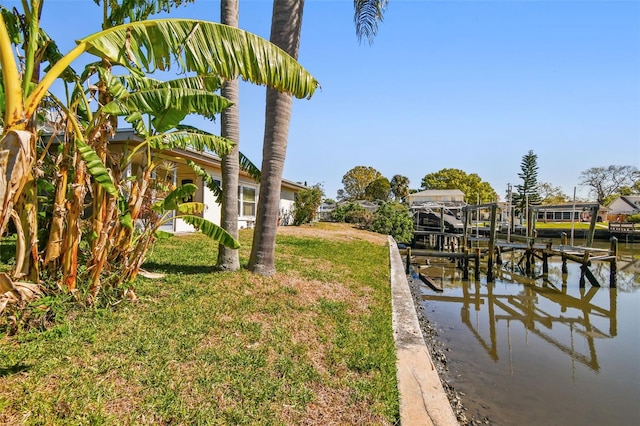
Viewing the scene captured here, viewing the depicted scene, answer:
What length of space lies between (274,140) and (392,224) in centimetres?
1995

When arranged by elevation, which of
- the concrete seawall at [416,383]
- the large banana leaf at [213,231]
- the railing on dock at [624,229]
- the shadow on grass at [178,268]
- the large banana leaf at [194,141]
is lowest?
the concrete seawall at [416,383]

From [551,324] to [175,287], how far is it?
1011cm

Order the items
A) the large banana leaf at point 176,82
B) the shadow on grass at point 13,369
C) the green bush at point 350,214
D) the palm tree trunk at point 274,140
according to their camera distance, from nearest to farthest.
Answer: the shadow on grass at point 13,369
the large banana leaf at point 176,82
the palm tree trunk at point 274,140
the green bush at point 350,214

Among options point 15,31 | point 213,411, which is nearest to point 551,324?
point 213,411

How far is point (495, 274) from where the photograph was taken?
17156 mm

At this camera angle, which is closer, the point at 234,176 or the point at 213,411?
the point at 213,411

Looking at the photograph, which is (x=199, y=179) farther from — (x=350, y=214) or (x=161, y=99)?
(x=350, y=214)

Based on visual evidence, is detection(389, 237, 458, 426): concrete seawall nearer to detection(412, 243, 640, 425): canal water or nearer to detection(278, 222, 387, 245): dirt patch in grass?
detection(412, 243, 640, 425): canal water

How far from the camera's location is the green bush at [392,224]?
25.6 m

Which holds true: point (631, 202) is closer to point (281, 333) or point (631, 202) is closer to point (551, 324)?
point (551, 324)

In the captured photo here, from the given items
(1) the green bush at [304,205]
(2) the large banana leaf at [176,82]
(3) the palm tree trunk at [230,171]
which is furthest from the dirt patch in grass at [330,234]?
(2) the large banana leaf at [176,82]

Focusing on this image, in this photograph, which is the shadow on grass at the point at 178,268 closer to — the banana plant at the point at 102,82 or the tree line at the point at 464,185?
the banana plant at the point at 102,82

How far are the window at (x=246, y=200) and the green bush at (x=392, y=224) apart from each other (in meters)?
10.4

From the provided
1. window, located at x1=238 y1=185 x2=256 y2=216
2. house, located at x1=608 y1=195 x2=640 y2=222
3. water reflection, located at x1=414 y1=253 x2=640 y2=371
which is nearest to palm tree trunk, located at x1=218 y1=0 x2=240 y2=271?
water reflection, located at x1=414 y1=253 x2=640 y2=371
